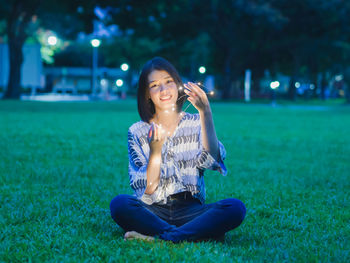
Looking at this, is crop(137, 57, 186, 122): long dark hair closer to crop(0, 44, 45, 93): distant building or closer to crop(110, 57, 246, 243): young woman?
crop(110, 57, 246, 243): young woman

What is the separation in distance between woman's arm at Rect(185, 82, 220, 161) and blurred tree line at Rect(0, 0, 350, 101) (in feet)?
77.6

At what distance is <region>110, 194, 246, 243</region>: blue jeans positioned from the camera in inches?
133

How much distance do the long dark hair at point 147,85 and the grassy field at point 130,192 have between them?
969mm

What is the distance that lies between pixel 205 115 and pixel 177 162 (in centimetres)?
54

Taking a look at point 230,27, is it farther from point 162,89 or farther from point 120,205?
point 120,205

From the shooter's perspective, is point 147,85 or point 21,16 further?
point 21,16

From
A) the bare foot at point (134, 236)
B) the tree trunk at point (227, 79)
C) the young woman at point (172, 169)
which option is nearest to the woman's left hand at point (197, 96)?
the young woman at point (172, 169)

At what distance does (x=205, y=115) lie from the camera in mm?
3312

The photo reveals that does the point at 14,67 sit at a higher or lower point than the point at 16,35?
lower

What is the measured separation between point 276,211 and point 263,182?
64.8 inches

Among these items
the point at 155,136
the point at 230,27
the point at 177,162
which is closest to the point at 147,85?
the point at 177,162

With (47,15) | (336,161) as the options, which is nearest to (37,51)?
(47,15)

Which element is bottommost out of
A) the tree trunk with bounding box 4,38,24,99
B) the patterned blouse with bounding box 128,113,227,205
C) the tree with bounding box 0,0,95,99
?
the patterned blouse with bounding box 128,113,227,205

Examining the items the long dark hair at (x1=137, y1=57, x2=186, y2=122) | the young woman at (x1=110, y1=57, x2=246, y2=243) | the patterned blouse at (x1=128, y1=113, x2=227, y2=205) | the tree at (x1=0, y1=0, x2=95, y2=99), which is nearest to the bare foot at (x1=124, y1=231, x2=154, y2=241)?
the young woman at (x1=110, y1=57, x2=246, y2=243)
